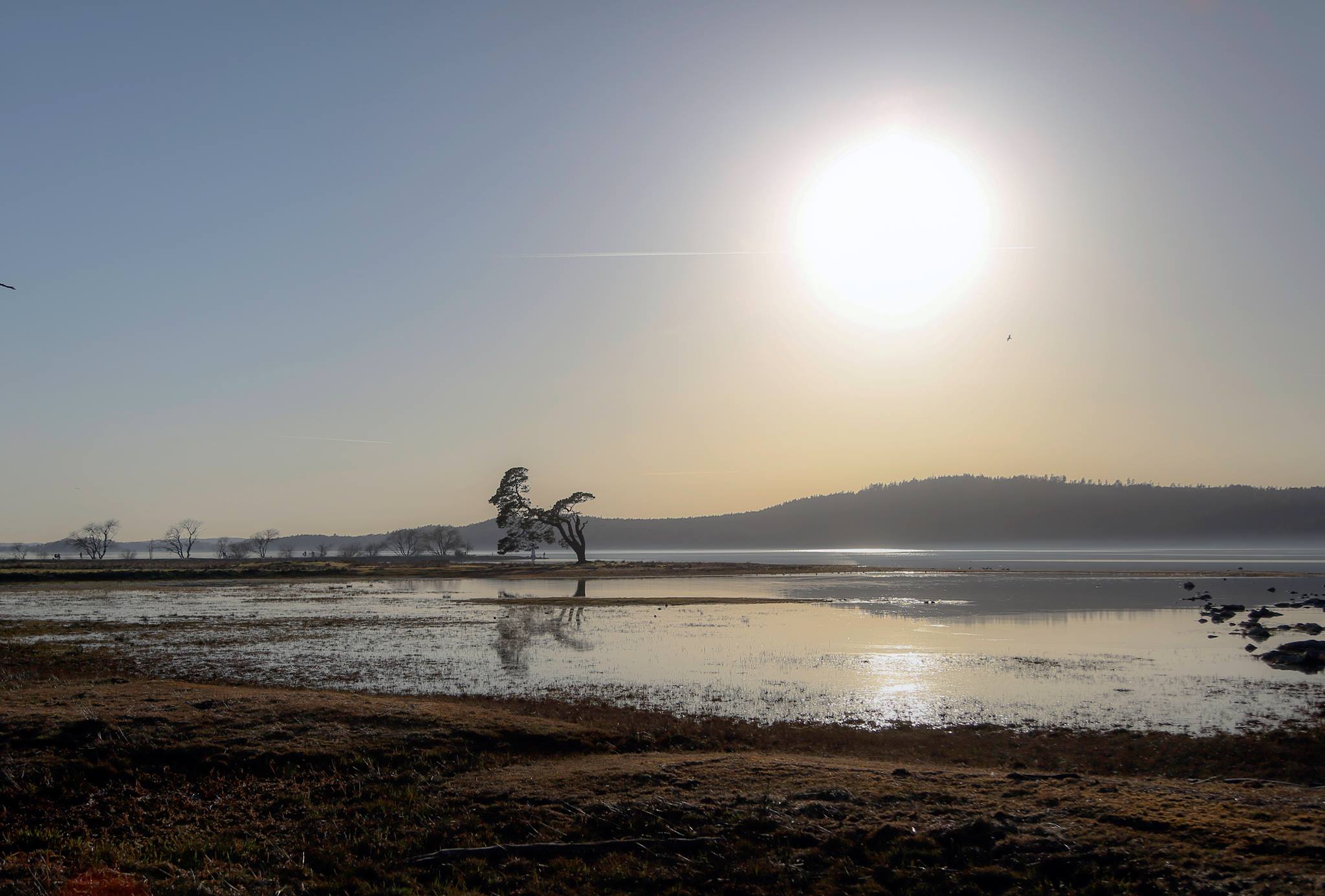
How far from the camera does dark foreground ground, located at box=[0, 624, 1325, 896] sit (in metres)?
10.8

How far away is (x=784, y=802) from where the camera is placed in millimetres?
13250

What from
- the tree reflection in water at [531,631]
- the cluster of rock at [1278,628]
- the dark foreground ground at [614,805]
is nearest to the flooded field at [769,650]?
the tree reflection in water at [531,631]

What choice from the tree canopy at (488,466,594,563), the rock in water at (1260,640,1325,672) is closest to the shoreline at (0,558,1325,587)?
the tree canopy at (488,466,594,563)

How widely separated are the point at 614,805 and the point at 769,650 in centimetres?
2401

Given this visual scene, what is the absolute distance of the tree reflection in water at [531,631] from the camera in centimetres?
3416

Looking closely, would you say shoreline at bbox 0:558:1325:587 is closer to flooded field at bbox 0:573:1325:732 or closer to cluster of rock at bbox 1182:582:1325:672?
flooded field at bbox 0:573:1325:732

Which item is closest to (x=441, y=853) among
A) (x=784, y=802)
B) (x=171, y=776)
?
(x=784, y=802)

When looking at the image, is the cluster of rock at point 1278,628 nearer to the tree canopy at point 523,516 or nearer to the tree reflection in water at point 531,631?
the tree reflection in water at point 531,631

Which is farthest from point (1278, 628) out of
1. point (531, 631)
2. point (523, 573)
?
point (523, 573)

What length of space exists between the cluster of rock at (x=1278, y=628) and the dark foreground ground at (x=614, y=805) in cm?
1555

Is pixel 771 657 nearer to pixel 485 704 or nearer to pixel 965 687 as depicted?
pixel 965 687

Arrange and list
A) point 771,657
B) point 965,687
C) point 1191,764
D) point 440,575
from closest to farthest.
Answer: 1. point 1191,764
2. point 965,687
3. point 771,657
4. point 440,575

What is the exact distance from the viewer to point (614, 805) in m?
13.3

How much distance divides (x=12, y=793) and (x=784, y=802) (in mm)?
13554
